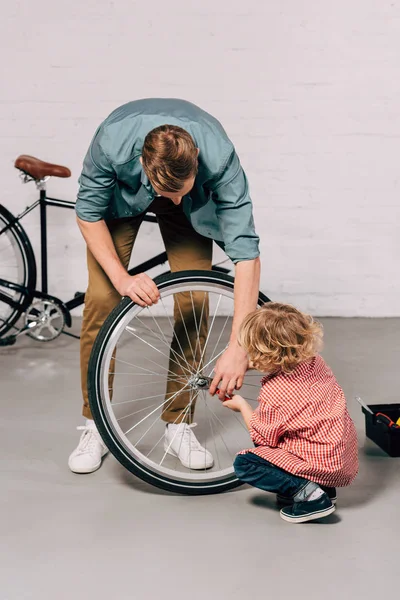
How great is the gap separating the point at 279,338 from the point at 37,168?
1961 millimetres

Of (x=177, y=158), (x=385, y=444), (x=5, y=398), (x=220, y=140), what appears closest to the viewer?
(x=177, y=158)

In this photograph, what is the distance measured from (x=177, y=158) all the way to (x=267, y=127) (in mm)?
2215

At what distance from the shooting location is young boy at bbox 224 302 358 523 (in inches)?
74.3

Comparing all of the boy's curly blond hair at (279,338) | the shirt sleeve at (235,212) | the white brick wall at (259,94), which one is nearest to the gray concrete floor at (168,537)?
the boy's curly blond hair at (279,338)

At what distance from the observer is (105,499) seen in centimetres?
212

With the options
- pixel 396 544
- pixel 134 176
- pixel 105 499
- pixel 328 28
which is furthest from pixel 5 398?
pixel 328 28

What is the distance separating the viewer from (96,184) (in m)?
2.09

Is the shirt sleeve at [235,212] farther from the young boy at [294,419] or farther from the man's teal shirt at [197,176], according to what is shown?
the young boy at [294,419]

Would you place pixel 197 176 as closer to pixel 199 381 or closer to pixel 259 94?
pixel 199 381

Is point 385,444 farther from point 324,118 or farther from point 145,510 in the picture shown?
point 324,118

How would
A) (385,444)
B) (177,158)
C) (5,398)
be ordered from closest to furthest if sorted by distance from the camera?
1. (177,158)
2. (385,444)
3. (5,398)

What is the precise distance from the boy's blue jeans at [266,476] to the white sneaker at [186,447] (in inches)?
12.2

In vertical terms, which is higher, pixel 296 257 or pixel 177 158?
pixel 177 158

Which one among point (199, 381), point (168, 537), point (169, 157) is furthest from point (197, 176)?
point (168, 537)
